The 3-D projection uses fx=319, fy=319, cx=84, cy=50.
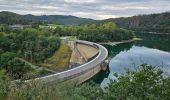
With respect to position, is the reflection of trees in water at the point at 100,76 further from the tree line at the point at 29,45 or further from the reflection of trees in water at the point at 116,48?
the reflection of trees in water at the point at 116,48

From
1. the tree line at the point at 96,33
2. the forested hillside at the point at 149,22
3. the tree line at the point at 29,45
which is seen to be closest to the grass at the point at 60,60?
the tree line at the point at 29,45

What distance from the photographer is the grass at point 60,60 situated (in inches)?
1503

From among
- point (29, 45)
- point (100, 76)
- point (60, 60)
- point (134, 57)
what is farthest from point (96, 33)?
point (100, 76)

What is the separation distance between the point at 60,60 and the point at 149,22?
278ft

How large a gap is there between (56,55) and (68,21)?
119 meters

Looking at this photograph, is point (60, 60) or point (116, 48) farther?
point (116, 48)

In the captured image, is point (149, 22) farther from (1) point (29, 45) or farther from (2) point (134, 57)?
(1) point (29, 45)

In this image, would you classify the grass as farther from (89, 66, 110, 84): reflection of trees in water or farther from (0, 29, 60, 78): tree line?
(89, 66, 110, 84): reflection of trees in water

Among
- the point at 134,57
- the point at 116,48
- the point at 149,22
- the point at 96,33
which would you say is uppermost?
the point at 96,33

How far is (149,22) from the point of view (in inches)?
4742

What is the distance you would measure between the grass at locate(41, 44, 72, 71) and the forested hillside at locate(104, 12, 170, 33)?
64.0m

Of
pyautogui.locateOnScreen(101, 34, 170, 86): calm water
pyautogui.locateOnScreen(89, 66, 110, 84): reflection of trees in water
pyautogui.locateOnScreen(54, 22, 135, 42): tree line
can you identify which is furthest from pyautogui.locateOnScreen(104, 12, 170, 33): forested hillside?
pyautogui.locateOnScreen(89, 66, 110, 84): reflection of trees in water

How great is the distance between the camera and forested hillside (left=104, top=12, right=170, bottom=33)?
109256 mm

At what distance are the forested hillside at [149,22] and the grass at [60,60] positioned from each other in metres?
64.0
